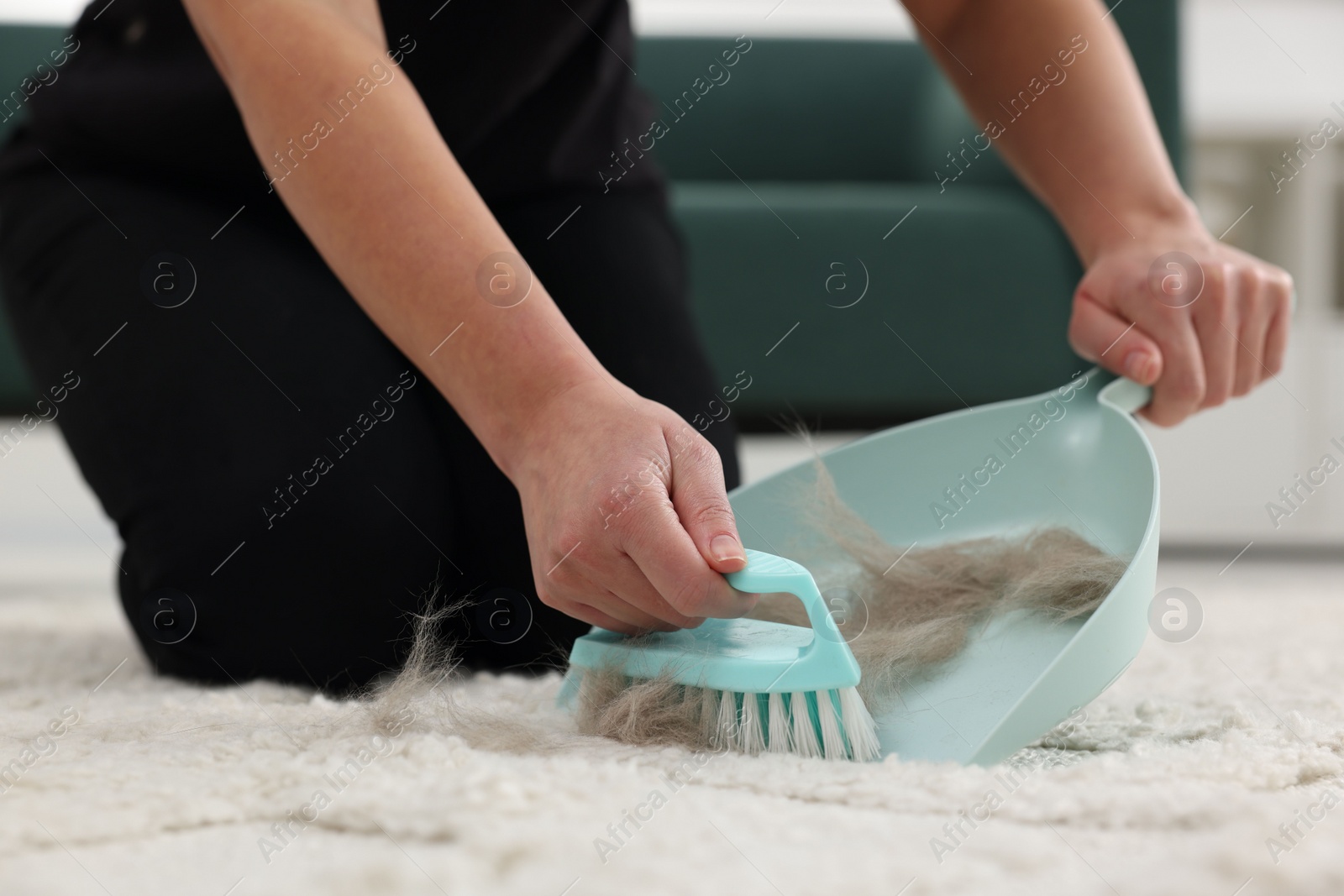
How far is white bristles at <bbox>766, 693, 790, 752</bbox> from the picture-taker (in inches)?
17.3

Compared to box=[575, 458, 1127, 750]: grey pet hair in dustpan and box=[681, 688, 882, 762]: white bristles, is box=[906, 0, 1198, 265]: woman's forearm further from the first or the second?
box=[681, 688, 882, 762]: white bristles

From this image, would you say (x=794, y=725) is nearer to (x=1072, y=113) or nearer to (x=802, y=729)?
(x=802, y=729)

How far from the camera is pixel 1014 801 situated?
1.21ft

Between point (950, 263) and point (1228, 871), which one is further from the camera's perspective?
point (950, 263)

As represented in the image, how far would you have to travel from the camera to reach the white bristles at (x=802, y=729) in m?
0.43

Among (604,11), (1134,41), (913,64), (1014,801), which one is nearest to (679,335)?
(604,11)

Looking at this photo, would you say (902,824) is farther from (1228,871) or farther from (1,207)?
(1,207)

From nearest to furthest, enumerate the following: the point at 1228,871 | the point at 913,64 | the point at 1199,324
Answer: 1. the point at 1228,871
2. the point at 1199,324
3. the point at 913,64

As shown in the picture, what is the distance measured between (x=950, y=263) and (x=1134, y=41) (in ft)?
1.53

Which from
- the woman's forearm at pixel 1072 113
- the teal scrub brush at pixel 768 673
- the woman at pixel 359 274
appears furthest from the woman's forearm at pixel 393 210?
the woman's forearm at pixel 1072 113

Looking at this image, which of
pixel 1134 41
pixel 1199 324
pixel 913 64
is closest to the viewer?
pixel 1199 324

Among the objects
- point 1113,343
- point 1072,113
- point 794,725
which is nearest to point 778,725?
point 794,725

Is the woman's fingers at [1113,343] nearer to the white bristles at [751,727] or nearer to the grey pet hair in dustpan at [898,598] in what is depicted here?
the grey pet hair in dustpan at [898,598]

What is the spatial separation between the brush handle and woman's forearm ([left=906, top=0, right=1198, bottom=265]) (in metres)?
0.41
